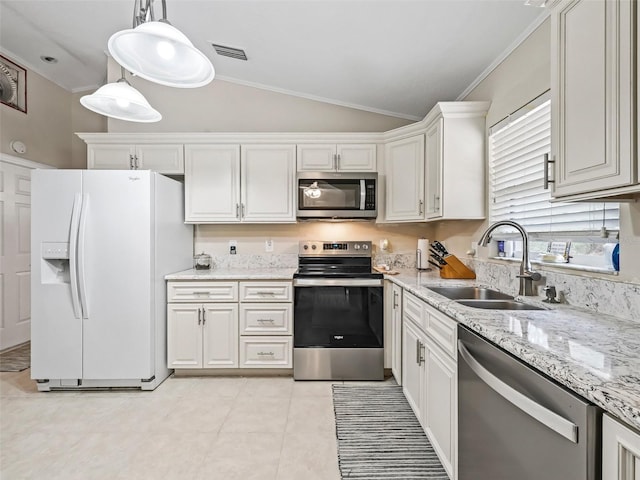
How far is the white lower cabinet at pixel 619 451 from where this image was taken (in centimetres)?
65

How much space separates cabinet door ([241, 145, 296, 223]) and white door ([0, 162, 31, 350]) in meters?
2.59

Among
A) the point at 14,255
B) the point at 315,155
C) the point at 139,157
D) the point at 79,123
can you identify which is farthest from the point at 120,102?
the point at 79,123

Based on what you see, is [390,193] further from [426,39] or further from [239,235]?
[239,235]

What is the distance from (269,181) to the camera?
324 centimetres

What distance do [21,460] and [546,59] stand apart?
11.8 feet

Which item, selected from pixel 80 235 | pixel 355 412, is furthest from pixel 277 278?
pixel 80 235

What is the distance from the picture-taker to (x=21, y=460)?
6.16ft

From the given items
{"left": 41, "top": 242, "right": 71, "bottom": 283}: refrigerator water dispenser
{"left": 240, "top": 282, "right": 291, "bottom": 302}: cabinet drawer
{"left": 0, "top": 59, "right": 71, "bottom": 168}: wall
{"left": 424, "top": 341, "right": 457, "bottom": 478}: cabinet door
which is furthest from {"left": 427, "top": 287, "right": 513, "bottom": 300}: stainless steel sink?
{"left": 0, "top": 59, "right": 71, "bottom": 168}: wall

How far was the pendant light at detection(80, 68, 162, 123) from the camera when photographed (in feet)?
6.26

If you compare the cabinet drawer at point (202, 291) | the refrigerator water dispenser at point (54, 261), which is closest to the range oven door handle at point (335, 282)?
the cabinet drawer at point (202, 291)

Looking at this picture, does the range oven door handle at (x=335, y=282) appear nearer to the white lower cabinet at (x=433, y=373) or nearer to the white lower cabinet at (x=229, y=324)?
the white lower cabinet at (x=229, y=324)

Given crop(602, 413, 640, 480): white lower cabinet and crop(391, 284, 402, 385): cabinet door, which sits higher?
crop(602, 413, 640, 480): white lower cabinet

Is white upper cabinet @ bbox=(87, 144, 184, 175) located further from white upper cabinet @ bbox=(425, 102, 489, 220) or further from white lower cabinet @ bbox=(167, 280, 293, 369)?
white upper cabinet @ bbox=(425, 102, 489, 220)

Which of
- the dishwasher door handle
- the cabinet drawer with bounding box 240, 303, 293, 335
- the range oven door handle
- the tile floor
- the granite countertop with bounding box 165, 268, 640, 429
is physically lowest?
the tile floor
